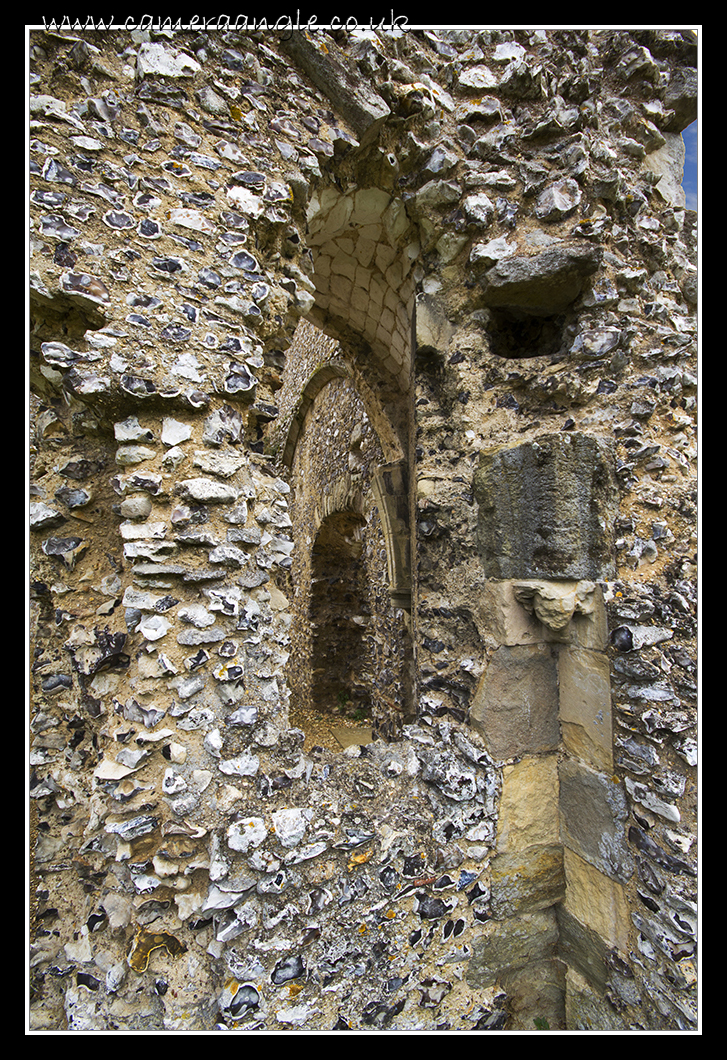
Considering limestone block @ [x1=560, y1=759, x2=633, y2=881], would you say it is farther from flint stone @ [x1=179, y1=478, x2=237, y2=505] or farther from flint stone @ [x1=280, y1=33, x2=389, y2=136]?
flint stone @ [x1=280, y1=33, x2=389, y2=136]

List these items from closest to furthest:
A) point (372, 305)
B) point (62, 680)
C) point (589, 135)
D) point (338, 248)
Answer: point (62, 680) → point (589, 135) → point (338, 248) → point (372, 305)

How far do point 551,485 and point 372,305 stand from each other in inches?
63.3

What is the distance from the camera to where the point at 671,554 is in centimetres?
174

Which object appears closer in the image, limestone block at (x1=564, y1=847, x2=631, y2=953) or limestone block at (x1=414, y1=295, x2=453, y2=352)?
limestone block at (x1=564, y1=847, x2=631, y2=953)

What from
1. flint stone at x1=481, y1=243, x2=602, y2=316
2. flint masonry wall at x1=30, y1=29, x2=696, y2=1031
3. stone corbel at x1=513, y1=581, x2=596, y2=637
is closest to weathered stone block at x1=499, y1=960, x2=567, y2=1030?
flint masonry wall at x1=30, y1=29, x2=696, y2=1031

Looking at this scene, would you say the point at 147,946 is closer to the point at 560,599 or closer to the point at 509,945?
the point at 509,945

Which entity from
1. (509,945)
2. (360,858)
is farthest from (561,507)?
(509,945)

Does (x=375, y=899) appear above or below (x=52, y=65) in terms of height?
below

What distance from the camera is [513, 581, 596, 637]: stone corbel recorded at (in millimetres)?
1808

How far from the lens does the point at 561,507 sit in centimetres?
183

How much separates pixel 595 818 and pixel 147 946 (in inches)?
62.8

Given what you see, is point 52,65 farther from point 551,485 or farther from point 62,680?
point 551,485

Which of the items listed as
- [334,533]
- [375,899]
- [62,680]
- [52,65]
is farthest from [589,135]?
[334,533]

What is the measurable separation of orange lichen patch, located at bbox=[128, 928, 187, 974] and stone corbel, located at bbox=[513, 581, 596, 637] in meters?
Answer: 1.61
